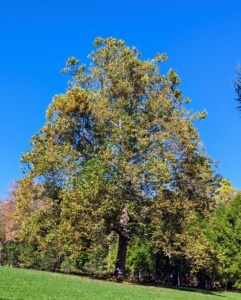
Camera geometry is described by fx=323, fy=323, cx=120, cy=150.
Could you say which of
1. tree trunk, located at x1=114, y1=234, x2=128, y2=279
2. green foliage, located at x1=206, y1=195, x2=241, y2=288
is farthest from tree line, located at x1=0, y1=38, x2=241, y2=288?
green foliage, located at x1=206, y1=195, x2=241, y2=288

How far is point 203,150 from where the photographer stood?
22.7m

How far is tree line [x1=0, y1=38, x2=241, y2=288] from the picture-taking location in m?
19.5

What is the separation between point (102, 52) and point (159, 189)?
11843mm

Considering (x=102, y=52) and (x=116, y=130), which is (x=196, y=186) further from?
(x=102, y=52)

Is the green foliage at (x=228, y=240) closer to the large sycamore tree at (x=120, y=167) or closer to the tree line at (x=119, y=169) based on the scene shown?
the tree line at (x=119, y=169)

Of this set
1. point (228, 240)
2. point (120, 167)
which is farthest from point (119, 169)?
point (228, 240)

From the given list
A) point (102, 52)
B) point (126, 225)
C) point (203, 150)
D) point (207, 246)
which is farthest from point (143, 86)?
point (207, 246)

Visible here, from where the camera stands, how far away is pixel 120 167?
19828 millimetres

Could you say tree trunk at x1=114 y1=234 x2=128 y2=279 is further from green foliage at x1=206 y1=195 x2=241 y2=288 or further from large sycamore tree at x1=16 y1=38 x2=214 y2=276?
green foliage at x1=206 y1=195 x2=241 y2=288

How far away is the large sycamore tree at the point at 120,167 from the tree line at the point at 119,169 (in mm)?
67

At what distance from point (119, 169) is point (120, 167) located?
5.4 inches

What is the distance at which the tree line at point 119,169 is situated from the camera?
766 inches

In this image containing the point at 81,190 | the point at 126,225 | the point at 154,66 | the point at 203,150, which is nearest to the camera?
the point at 81,190

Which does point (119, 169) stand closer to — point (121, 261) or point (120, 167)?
point (120, 167)
